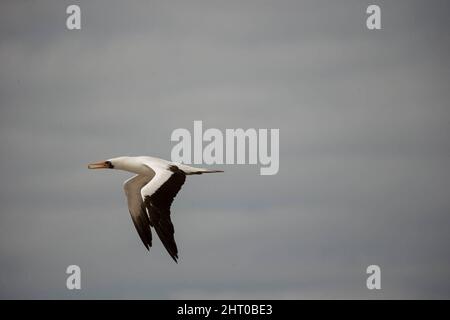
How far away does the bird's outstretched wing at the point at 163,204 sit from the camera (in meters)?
23.6

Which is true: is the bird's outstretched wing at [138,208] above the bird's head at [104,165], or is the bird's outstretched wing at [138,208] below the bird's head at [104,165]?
below

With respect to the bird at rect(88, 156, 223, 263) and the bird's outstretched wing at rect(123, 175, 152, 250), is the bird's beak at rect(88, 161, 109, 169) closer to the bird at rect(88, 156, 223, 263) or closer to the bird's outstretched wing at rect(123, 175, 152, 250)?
the bird at rect(88, 156, 223, 263)

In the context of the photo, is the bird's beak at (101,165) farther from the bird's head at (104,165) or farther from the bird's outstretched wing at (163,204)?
the bird's outstretched wing at (163,204)

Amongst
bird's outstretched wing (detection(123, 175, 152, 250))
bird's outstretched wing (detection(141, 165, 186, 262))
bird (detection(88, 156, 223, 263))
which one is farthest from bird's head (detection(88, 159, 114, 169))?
bird's outstretched wing (detection(141, 165, 186, 262))

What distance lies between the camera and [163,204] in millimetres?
23844

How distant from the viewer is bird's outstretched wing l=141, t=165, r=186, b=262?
23609 millimetres

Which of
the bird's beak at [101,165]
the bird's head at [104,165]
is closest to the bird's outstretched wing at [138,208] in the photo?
the bird's head at [104,165]

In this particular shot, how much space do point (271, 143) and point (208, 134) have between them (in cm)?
471

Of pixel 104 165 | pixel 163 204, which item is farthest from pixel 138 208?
pixel 163 204

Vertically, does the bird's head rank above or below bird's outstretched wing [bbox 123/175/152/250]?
above

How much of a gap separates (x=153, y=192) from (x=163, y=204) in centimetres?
35
